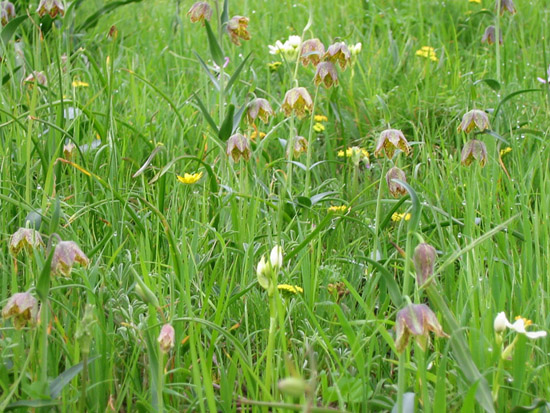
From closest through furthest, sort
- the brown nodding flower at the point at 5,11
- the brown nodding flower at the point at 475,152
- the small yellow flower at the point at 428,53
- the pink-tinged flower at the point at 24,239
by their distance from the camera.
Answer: the pink-tinged flower at the point at 24,239 → the brown nodding flower at the point at 475,152 → the brown nodding flower at the point at 5,11 → the small yellow flower at the point at 428,53

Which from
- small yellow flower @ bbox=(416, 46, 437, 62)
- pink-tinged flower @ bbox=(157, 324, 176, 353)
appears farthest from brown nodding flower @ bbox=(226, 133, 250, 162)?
small yellow flower @ bbox=(416, 46, 437, 62)

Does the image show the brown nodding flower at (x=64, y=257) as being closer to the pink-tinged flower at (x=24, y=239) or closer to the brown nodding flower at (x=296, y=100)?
the pink-tinged flower at (x=24, y=239)

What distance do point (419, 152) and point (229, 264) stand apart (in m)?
0.97

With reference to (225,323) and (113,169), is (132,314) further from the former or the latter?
(113,169)

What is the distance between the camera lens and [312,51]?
2.22 m

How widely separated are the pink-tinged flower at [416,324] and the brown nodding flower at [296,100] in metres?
1.11

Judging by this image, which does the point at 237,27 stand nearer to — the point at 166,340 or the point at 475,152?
the point at 475,152

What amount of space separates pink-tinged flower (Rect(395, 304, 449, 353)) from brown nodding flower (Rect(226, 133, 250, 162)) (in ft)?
3.34

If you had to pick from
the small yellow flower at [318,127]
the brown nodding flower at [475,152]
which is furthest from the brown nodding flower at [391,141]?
the small yellow flower at [318,127]

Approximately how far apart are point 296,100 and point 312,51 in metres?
0.28

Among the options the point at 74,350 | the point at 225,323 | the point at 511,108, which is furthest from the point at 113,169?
the point at 511,108

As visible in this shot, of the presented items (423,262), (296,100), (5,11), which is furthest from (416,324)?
(5,11)

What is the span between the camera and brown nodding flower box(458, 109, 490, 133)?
188cm

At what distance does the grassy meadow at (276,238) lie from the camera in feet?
3.72
